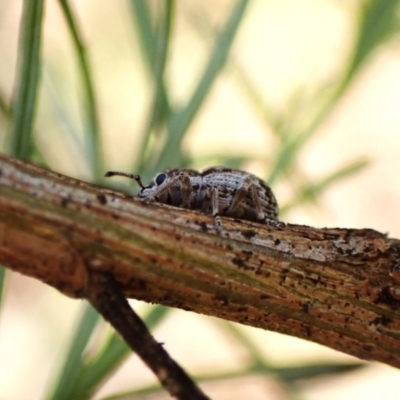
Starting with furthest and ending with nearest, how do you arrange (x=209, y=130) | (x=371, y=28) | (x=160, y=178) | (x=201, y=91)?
(x=209, y=130) → (x=371, y=28) → (x=160, y=178) → (x=201, y=91)

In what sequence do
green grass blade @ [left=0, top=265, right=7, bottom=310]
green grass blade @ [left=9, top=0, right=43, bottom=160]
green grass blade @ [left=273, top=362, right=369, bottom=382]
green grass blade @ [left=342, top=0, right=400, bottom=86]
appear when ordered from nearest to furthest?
1. green grass blade @ [left=9, top=0, right=43, bottom=160]
2. green grass blade @ [left=0, top=265, right=7, bottom=310]
3. green grass blade @ [left=273, top=362, right=369, bottom=382]
4. green grass blade @ [left=342, top=0, right=400, bottom=86]

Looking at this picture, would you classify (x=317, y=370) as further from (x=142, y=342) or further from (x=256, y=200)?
(x=142, y=342)

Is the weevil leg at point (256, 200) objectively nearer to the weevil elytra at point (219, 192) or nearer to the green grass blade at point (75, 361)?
the weevil elytra at point (219, 192)

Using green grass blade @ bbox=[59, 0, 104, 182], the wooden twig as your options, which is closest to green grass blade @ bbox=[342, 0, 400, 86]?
green grass blade @ bbox=[59, 0, 104, 182]

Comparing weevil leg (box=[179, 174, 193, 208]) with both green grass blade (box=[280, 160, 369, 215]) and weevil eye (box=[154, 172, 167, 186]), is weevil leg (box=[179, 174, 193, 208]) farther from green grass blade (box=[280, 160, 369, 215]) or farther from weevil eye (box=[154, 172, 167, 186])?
green grass blade (box=[280, 160, 369, 215])

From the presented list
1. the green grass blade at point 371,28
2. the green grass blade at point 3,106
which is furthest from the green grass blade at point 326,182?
the green grass blade at point 3,106

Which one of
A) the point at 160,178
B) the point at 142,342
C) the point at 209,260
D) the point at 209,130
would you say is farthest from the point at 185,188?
the point at 209,130
